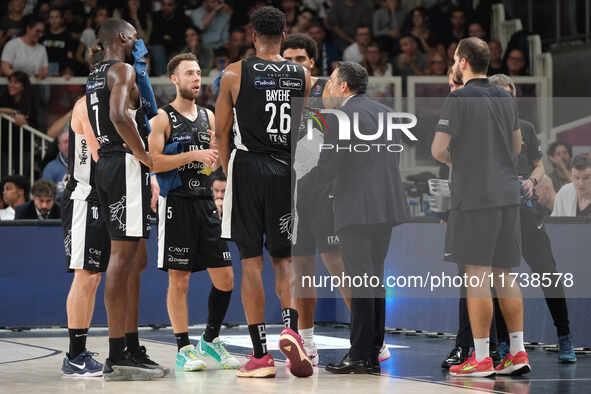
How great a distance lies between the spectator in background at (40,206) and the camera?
10930 mm

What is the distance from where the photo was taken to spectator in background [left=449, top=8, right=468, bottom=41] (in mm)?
16000

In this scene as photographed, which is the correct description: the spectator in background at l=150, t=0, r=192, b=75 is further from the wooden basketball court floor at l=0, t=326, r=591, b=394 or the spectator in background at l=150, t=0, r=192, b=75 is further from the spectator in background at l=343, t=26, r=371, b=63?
the wooden basketball court floor at l=0, t=326, r=591, b=394

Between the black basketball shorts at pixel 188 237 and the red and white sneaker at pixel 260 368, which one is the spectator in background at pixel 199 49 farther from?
the red and white sneaker at pixel 260 368

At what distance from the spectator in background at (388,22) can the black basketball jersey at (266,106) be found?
9385 mm

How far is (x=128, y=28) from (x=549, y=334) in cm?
411

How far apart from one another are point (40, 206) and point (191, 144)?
404 cm

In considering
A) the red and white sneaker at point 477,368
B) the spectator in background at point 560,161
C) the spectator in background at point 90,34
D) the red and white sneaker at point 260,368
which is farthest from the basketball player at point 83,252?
the spectator in background at point 90,34

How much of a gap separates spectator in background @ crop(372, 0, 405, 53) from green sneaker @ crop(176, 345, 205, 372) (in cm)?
955

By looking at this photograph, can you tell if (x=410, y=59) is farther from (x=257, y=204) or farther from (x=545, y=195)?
(x=257, y=204)

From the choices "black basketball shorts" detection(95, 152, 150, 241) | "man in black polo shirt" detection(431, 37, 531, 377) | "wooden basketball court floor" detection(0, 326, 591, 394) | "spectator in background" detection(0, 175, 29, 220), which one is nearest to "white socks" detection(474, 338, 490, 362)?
"man in black polo shirt" detection(431, 37, 531, 377)

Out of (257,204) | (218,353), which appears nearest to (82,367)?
(218,353)

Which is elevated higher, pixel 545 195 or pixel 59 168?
pixel 59 168

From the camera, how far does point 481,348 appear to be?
6781 mm

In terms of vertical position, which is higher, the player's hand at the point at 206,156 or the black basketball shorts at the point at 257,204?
the player's hand at the point at 206,156
